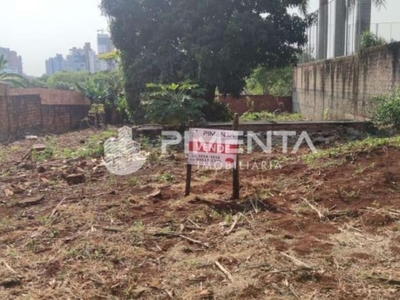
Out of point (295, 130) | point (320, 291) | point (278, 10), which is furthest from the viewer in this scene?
point (278, 10)

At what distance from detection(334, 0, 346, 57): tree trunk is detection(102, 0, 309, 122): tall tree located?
1.08 metres

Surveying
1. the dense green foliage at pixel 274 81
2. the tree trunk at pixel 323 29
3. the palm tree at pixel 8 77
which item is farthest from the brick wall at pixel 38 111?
the tree trunk at pixel 323 29

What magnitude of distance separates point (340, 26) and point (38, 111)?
11522 millimetres

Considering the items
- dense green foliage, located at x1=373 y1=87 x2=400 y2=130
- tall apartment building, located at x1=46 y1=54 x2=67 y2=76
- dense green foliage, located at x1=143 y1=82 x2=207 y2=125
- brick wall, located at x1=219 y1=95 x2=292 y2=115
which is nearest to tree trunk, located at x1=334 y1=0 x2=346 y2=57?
dense green foliage, located at x1=373 y1=87 x2=400 y2=130

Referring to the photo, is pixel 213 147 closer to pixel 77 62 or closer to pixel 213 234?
pixel 213 234

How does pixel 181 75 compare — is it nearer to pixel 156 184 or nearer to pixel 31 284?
pixel 156 184

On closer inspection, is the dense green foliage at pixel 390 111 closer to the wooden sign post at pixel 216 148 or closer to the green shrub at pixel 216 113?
the wooden sign post at pixel 216 148

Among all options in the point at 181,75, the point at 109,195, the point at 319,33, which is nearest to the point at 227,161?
the point at 109,195

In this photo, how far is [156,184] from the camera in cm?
585

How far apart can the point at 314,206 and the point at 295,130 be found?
502 cm

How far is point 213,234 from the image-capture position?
3.91 metres

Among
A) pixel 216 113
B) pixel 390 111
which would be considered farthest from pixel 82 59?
pixel 390 111

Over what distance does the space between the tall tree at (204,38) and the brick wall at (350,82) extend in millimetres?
1655

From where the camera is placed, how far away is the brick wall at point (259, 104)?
18.5m
